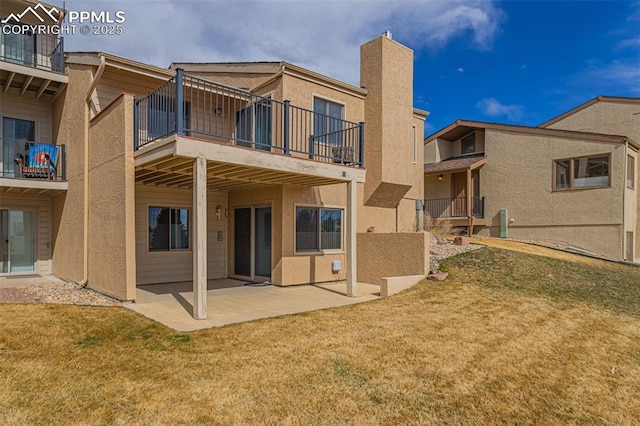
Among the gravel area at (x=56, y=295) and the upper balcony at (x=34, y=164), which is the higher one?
the upper balcony at (x=34, y=164)

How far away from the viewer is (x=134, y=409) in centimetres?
392

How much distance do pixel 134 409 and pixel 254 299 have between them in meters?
5.41

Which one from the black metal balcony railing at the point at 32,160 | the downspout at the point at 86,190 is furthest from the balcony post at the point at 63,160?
the downspout at the point at 86,190

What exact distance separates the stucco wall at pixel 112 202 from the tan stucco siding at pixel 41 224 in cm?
370

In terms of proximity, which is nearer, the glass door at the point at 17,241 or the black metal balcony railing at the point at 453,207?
the glass door at the point at 17,241

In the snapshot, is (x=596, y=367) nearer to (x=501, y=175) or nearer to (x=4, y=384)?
(x=4, y=384)

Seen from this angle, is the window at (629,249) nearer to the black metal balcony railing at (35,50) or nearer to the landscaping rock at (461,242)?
the landscaping rock at (461,242)

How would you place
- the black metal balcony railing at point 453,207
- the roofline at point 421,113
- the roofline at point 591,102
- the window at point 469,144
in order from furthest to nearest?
the window at point 469,144 < the black metal balcony railing at point 453,207 < the roofline at point 591,102 < the roofline at point 421,113

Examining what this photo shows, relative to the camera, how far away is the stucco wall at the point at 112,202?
844 cm

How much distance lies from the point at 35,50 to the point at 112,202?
7032 mm

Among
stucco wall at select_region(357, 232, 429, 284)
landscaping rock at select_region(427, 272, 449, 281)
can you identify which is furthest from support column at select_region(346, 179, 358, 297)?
landscaping rock at select_region(427, 272, 449, 281)

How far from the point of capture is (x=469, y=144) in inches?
956

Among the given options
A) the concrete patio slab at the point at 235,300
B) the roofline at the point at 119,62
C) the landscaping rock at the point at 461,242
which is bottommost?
the concrete patio slab at the point at 235,300

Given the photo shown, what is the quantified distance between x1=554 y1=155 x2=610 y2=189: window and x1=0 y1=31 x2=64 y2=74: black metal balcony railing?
20824mm
